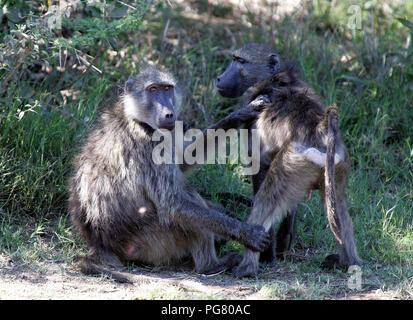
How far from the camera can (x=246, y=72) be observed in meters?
4.31

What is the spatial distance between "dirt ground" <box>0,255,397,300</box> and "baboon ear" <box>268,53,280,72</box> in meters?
1.33

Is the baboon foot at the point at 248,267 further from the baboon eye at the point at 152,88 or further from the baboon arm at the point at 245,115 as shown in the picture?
the baboon eye at the point at 152,88

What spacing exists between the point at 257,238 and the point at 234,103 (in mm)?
2237

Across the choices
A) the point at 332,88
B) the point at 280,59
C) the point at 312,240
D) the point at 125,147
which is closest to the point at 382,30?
the point at 332,88

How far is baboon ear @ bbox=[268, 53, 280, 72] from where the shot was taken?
425cm

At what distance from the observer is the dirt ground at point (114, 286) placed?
3322 mm

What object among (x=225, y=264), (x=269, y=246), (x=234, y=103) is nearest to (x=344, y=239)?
(x=269, y=246)

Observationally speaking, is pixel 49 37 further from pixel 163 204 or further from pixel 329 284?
pixel 329 284

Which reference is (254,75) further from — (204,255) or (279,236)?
(204,255)

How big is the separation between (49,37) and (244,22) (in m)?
2.69

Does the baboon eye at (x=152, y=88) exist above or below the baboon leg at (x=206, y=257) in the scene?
above

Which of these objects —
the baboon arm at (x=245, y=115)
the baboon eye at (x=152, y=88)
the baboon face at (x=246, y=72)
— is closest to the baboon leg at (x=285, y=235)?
the baboon arm at (x=245, y=115)

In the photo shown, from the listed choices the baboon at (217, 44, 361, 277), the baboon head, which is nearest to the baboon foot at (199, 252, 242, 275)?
the baboon at (217, 44, 361, 277)

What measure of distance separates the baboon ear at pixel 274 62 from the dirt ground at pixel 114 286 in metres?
1.33
